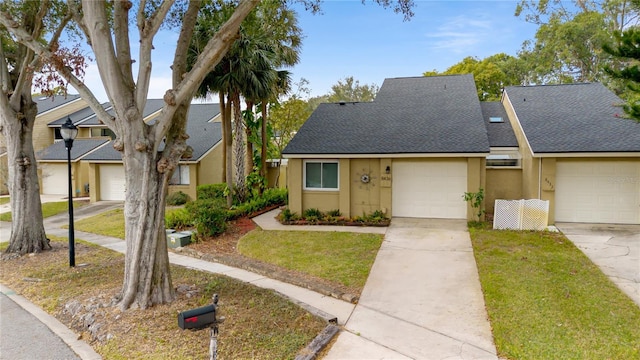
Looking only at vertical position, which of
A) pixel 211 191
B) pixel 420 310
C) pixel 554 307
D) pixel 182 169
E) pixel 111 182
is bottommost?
pixel 420 310

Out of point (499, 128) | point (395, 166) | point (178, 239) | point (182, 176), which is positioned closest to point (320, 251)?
point (178, 239)

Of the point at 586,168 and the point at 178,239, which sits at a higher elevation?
the point at 586,168

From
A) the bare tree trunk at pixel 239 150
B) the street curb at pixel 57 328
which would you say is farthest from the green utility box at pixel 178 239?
the bare tree trunk at pixel 239 150

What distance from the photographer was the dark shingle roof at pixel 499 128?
15813 mm

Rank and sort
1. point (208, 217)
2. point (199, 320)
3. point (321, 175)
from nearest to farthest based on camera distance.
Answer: point (199, 320) → point (208, 217) → point (321, 175)

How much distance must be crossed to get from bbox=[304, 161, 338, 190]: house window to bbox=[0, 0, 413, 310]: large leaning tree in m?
8.31

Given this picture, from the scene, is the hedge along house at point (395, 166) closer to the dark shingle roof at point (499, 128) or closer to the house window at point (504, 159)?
the dark shingle roof at point (499, 128)

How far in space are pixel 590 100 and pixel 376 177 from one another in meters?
8.92

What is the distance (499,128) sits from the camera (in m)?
17.0

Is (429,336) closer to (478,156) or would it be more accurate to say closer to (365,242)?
(365,242)

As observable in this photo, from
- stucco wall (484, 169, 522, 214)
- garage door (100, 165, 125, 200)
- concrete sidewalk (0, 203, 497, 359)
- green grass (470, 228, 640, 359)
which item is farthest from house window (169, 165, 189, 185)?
green grass (470, 228, 640, 359)

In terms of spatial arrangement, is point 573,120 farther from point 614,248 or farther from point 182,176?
point 182,176

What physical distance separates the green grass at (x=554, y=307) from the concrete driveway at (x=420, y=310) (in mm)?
273

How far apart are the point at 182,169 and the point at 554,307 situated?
18373 mm
